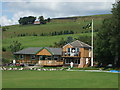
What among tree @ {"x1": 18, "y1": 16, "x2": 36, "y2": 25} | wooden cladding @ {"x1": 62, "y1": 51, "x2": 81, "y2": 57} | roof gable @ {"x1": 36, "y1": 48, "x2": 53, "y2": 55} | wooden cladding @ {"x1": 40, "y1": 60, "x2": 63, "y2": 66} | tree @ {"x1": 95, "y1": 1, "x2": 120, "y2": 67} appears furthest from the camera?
tree @ {"x1": 18, "y1": 16, "x2": 36, "y2": 25}

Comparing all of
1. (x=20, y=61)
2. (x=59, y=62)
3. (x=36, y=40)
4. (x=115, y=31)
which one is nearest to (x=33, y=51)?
(x=20, y=61)

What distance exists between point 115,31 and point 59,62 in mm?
17487

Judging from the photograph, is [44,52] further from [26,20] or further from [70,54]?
[26,20]

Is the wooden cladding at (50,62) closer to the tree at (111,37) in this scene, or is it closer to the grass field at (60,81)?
the tree at (111,37)

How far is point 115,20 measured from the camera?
46.2 metres

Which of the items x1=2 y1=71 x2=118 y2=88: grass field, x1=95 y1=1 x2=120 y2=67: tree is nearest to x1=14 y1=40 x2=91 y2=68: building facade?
x1=95 y1=1 x2=120 y2=67: tree

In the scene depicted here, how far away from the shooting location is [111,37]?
1825 inches

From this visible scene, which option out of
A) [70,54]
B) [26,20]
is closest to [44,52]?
[70,54]

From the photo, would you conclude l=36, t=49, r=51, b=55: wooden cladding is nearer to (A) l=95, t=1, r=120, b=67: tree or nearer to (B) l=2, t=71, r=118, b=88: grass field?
(A) l=95, t=1, r=120, b=67: tree

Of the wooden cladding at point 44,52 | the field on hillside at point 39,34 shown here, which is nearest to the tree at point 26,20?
the field on hillside at point 39,34

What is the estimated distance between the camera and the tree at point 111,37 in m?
45.7

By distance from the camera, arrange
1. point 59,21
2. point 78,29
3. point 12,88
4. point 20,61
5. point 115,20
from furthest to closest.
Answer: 1. point 59,21
2. point 78,29
3. point 20,61
4. point 115,20
5. point 12,88

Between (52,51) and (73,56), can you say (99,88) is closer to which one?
(73,56)

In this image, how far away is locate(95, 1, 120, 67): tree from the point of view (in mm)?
45653
